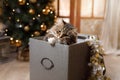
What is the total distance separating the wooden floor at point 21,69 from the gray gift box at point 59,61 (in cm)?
50

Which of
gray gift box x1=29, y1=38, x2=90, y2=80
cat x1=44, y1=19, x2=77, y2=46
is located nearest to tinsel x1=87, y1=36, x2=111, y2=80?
gray gift box x1=29, y1=38, x2=90, y2=80

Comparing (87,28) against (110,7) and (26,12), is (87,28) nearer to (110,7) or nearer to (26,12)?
(110,7)

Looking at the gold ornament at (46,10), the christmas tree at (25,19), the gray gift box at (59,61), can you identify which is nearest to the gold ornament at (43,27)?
the christmas tree at (25,19)

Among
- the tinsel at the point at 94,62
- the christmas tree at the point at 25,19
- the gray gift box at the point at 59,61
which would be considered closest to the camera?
the gray gift box at the point at 59,61

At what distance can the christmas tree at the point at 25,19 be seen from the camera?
3.03m

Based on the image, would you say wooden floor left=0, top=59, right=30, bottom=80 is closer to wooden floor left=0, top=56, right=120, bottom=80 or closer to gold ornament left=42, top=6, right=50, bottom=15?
wooden floor left=0, top=56, right=120, bottom=80

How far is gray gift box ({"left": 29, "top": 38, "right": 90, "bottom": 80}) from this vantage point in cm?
190

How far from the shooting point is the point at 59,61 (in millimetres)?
1938

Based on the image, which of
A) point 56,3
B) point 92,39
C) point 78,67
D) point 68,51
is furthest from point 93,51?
point 56,3

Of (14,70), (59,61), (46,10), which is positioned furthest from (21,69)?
(59,61)

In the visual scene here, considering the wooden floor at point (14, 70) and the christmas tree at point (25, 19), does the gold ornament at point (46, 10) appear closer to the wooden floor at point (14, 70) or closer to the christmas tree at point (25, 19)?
the christmas tree at point (25, 19)

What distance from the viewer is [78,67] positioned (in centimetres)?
205

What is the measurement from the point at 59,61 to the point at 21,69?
3.76ft

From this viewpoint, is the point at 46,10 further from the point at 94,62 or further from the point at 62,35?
the point at 94,62
